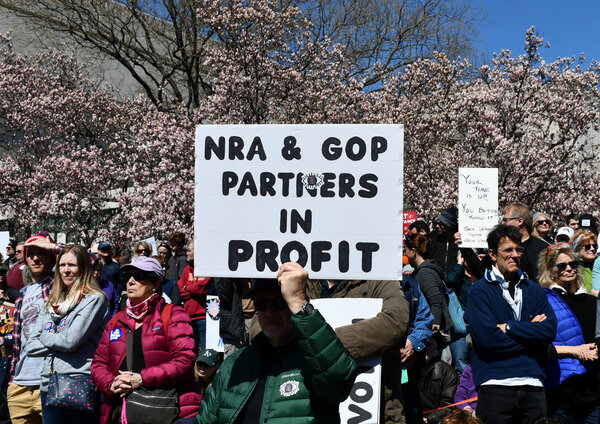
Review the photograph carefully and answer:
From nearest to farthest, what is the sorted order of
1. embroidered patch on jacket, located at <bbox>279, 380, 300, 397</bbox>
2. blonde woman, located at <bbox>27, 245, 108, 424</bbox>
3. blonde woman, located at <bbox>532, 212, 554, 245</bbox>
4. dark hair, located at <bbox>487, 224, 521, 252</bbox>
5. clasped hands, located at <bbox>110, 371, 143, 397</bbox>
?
embroidered patch on jacket, located at <bbox>279, 380, 300, 397</bbox> < clasped hands, located at <bbox>110, 371, 143, 397</bbox> < dark hair, located at <bbox>487, 224, 521, 252</bbox> < blonde woman, located at <bbox>27, 245, 108, 424</bbox> < blonde woman, located at <bbox>532, 212, 554, 245</bbox>

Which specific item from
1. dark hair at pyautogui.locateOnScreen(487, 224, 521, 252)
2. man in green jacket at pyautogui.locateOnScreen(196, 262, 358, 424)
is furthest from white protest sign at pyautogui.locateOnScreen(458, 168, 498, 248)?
man in green jacket at pyautogui.locateOnScreen(196, 262, 358, 424)

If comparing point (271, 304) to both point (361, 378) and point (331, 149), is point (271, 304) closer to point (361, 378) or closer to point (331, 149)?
point (331, 149)

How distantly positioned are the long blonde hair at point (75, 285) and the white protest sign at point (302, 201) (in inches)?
101

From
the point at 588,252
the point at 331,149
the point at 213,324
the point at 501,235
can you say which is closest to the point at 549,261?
the point at 501,235

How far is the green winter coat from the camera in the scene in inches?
Answer: 116

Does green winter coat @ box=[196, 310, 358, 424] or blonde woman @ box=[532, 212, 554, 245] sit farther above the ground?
blonde woman @ box=[532, 212, 554, 245]

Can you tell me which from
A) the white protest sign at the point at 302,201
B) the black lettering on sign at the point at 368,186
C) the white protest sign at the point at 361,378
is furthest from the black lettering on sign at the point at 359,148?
the white protest sign at the point at 361,378

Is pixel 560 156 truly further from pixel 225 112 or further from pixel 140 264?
pixel 140 264

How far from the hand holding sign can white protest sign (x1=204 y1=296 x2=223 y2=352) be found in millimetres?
5617

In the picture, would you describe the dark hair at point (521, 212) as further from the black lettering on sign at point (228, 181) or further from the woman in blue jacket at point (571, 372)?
the black lettering on sign at point (228, 181)

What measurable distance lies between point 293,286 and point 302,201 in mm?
685

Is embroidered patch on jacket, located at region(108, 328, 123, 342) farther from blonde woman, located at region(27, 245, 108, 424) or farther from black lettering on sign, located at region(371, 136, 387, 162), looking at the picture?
black lettering on sign, located at region(371, 136, 387, 162)

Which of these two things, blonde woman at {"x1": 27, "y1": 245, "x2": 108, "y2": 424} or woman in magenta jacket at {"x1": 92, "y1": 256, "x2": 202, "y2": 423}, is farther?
blonde woman at {"x1": 27, "y1": 245, "x2": 108, "y2": 424}

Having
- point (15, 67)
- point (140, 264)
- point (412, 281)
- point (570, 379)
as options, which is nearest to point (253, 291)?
point (140, 264)
